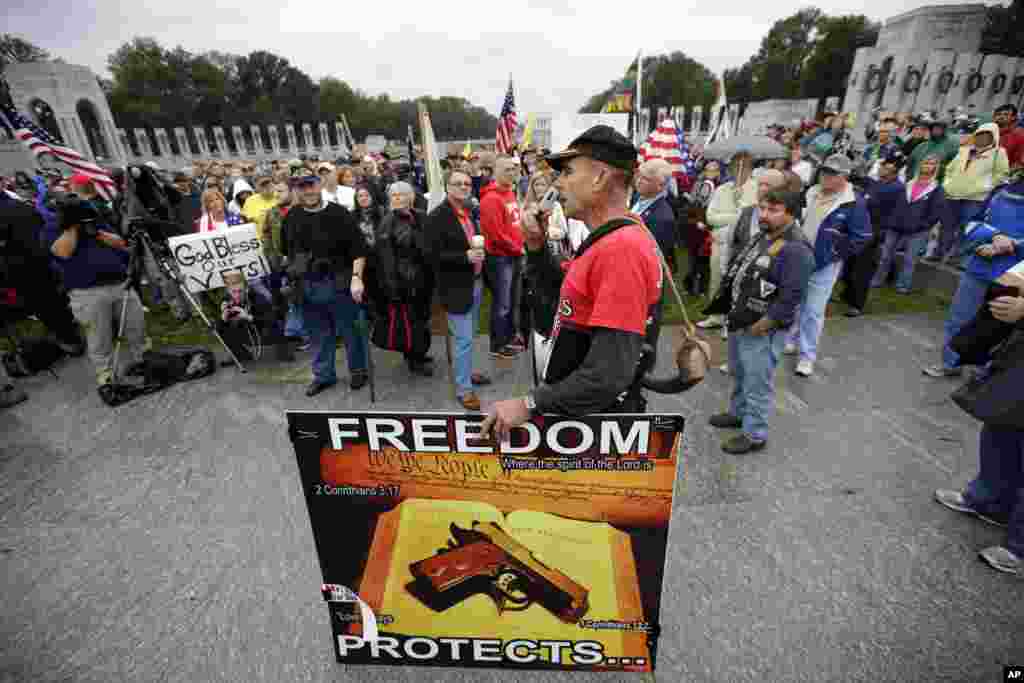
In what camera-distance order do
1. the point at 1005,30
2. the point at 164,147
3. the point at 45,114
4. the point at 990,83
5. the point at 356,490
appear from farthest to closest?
the point at 164,147
the point at 1005,30
the point at 45,114
the point at 990,83
the point at 356,490

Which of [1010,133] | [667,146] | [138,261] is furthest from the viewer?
[667,146]

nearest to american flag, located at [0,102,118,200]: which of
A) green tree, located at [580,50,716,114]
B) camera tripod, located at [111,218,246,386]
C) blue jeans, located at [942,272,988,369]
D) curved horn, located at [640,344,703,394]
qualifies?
camera tripod, located at [111,218,246,386]

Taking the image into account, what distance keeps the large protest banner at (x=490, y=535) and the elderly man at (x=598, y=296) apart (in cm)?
9

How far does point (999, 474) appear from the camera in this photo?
2838 mm

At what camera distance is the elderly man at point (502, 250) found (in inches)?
203

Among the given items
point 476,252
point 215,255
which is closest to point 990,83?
point 476,252

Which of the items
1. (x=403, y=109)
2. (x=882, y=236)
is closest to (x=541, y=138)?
(x=882, y=236)

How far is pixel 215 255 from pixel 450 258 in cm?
304

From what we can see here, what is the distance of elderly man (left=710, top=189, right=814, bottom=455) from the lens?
320cm

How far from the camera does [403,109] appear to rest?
4040 inches

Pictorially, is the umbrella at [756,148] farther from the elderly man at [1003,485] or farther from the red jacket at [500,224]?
the elderly man at [1003,485]

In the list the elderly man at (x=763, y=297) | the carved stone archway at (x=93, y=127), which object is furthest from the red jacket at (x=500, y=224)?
the carved stone archway at (x=93, y=127)

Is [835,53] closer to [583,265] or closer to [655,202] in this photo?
[655,202]

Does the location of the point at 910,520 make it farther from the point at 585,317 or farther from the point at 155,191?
the point at 155,191
